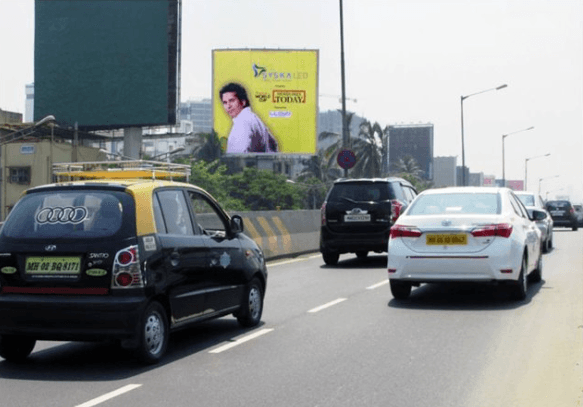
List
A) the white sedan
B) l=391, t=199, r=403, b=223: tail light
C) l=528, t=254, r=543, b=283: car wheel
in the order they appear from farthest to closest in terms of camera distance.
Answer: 1. l=391, t=199, r=403, b=223: tail light
2. l=528, t=254, r=543, b=283: car wheel
3. the white sedan

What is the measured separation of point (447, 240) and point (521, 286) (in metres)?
1.25

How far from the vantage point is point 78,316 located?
8.20 m

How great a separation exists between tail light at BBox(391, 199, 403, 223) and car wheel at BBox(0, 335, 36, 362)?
11.7 meters

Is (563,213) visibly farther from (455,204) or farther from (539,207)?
(455,204)

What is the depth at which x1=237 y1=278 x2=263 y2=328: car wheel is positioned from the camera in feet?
35.4

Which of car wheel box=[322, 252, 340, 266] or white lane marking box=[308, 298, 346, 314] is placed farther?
car wheel box=[322, 252, 340, 266]

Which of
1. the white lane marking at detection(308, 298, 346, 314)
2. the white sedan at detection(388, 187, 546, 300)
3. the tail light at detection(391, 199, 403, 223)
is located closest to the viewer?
the white lane marking at detection(308, 298, 346, 314)

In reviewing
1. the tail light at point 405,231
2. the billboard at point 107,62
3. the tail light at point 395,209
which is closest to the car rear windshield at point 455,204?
the tail light at point 405,231

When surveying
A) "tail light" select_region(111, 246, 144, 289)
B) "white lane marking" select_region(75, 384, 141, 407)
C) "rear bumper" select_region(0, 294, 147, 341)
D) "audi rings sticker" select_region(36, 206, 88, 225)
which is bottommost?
"white lane marking" select_region(75, 384, 141, 407)

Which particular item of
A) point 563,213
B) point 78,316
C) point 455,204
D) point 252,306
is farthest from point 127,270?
point 563,213

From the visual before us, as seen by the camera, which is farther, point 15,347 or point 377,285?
point 377,285

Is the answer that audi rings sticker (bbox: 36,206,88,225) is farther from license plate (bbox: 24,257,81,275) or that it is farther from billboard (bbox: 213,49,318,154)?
billboard (bbox: 213,49,318,154)

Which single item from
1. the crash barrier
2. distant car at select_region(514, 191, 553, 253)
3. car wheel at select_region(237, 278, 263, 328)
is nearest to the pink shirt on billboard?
the crash barrier

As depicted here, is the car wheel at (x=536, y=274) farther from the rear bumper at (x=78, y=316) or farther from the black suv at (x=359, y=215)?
the rear bumper at (x=78, y=316)
